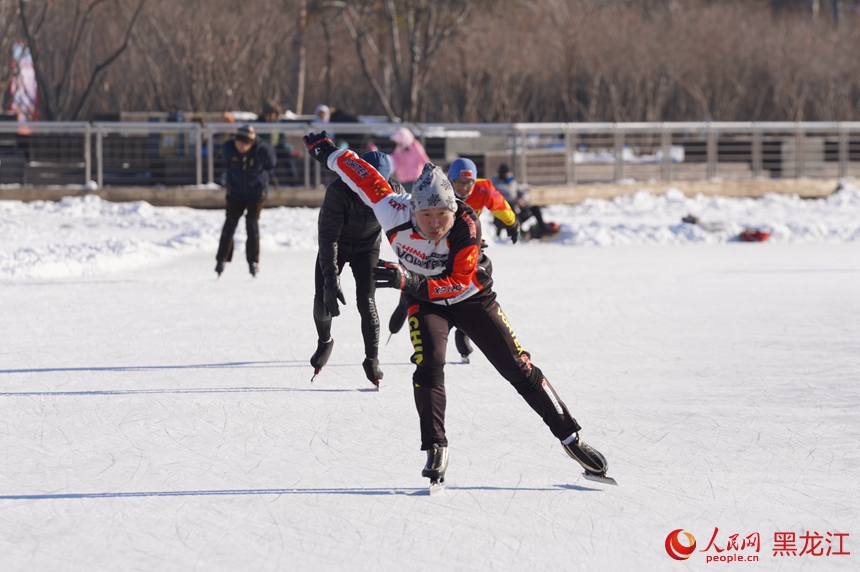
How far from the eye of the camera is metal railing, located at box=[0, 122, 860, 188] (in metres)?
17.4

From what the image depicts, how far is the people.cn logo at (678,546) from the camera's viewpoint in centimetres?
349

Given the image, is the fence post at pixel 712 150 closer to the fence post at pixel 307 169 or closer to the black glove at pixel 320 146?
the fence post at pixel 307 169

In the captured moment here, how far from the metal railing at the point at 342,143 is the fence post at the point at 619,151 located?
0.7 inches

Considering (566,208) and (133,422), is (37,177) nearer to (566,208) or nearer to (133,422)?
(566,208)

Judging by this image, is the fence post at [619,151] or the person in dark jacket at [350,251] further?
the fence post at [619,151]

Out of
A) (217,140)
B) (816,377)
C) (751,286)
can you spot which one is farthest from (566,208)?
(816,377)

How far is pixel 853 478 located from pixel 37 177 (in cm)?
1549

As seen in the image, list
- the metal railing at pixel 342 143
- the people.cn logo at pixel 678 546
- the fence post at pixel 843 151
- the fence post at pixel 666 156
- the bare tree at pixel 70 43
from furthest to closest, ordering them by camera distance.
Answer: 1. the bare tree at pixel 70 43
2. the fence post at pixel 843 151
3. the fence post at pixel 666 156
4. the metal railing at pixel 342 143
5. the people.cn logo at pixel 678 546

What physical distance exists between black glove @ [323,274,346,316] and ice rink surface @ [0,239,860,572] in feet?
1.69

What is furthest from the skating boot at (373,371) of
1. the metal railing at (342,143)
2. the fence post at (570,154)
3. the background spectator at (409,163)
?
the fence post at (570,154)

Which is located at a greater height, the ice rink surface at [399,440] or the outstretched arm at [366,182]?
the outstretched arm at [366,182]

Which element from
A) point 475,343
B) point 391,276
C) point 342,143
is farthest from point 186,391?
point 342,143

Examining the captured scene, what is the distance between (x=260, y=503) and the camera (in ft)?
13.1

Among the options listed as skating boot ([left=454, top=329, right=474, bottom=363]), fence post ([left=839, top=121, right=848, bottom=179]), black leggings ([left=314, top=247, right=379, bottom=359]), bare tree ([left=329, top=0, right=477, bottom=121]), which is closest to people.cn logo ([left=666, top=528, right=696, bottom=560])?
black leggings ([left=314, top=247, right=379, bottom=359])
